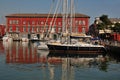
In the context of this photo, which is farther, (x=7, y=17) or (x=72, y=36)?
(x=7, y=17)

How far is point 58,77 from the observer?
26750 mm

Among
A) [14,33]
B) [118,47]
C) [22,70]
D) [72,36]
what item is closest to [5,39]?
[14,33]

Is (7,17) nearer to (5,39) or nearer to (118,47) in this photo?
(5,39)

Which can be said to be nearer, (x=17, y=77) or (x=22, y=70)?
(x=17, y=77)

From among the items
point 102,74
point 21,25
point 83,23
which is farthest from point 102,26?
point 102,74

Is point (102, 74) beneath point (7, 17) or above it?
beneath

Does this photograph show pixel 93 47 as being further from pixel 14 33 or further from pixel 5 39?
pixel 14 33

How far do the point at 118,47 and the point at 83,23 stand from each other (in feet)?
282

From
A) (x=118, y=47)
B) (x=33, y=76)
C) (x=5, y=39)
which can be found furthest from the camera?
(x=5, y=39)

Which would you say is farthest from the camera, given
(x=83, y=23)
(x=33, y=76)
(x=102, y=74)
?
(x=83, y=23)

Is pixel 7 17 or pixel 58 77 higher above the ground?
pixel 7 17

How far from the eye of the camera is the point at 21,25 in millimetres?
140250

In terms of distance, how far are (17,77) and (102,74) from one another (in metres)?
8.50

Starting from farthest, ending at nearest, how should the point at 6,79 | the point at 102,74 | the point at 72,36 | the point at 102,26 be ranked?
the point at 102,26 → the point at 72,36 → the point at 102,74 → the point at 6,79
